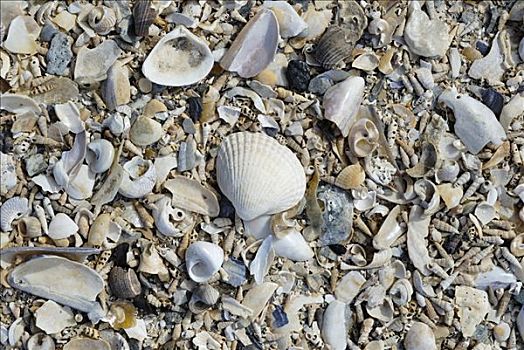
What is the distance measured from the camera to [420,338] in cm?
238

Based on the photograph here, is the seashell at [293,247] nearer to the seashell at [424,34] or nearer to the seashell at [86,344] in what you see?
the seashell at [86,344]

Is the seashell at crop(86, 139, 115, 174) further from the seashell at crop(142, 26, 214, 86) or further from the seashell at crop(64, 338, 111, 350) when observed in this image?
the seashell at crop(64, 338, 111, 350)

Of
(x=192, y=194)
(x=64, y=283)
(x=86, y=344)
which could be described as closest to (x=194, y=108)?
(x=192, y=194)

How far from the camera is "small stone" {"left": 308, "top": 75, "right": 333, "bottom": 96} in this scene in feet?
7.70

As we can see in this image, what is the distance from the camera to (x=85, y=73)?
2240 millimetres

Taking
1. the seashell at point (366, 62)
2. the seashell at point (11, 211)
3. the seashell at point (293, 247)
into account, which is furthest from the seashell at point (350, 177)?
the seashell at point (11, 211)

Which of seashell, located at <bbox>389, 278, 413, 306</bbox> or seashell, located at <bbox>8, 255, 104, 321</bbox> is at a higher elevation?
seashell, located at <bbox>389, 278, 413, 306</bbox>

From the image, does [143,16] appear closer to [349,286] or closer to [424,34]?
[424,34]

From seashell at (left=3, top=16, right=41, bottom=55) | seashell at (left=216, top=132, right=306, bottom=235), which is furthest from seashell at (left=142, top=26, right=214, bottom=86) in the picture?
seashell at (left=3, top=16, right=41, bottom=55)

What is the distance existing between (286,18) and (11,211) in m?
0.95

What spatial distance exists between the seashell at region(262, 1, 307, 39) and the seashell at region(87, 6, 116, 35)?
44 centimetres

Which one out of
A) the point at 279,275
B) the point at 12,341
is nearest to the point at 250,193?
the point at 279,275

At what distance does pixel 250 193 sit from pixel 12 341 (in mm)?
768

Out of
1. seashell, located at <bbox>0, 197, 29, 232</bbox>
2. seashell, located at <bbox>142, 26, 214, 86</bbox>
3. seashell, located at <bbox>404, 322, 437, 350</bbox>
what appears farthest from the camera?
seashell, located at <bbox>404, 322, 437, 350</bbox>
